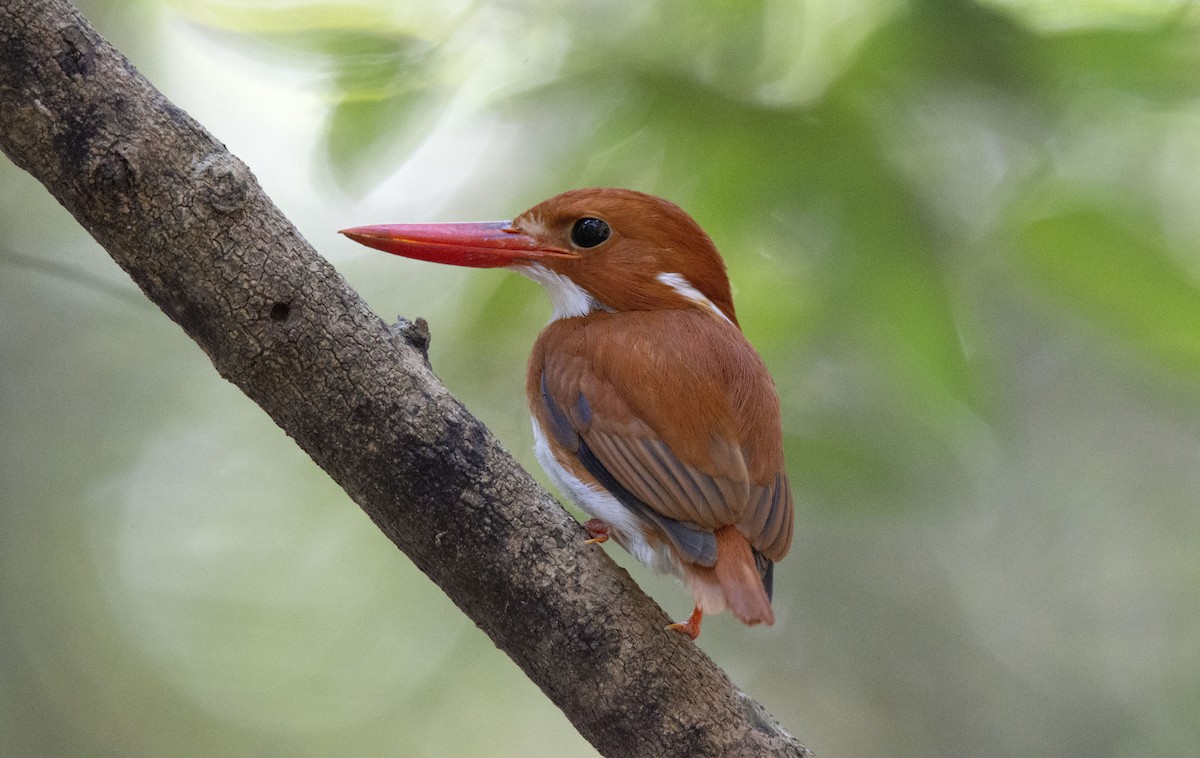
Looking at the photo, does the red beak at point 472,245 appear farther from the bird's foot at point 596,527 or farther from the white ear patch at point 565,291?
the bird's foot at point 596,527

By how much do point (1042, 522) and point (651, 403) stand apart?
256 centimetres

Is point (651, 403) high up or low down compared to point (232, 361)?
up

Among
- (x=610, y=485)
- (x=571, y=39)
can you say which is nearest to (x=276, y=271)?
(x=610, y=485)

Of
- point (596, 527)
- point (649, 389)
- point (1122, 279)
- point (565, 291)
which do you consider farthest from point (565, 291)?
point (1122, 279)

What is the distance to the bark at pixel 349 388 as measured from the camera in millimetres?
1646

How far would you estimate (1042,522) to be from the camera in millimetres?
4098

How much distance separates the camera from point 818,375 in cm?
265

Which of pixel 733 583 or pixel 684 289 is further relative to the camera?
pixel 684 289

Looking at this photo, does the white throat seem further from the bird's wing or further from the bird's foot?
the bird's foot

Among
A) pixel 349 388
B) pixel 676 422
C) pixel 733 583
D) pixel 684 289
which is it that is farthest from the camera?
pixel 684 289

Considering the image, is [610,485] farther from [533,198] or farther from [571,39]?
[571,39]

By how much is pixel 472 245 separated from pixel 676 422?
0.70 metres

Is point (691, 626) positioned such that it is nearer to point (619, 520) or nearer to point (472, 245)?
point (619, 520)

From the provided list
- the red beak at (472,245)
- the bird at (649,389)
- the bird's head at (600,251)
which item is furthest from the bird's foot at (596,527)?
the red beak at (472,245)
